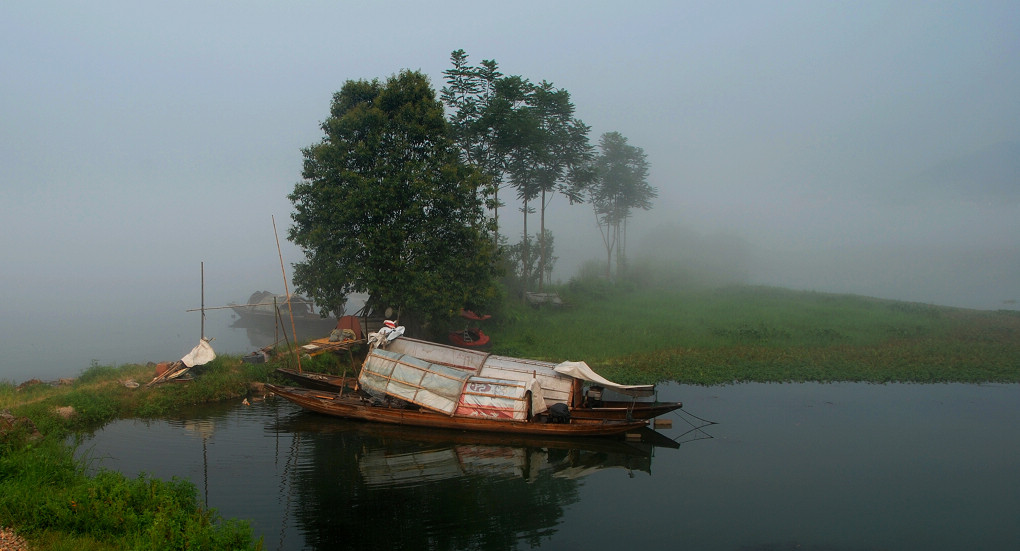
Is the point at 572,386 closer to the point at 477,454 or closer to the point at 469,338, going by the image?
the point at 477,454

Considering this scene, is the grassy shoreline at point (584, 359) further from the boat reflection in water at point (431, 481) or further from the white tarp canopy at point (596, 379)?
the white tarp canopy at point (596, 379)

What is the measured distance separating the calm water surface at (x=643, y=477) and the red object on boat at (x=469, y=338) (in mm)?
7806

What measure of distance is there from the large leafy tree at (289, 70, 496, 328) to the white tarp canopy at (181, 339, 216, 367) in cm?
434

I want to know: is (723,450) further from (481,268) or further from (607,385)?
(481,268)

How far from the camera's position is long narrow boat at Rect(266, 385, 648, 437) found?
46.8ft

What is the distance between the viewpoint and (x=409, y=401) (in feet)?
→ 50.8

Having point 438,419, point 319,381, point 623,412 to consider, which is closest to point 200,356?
point 319,381

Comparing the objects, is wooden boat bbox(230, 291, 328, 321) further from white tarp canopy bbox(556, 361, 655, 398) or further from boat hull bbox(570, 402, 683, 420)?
boat hull bbox(570, 402, 683, 420)

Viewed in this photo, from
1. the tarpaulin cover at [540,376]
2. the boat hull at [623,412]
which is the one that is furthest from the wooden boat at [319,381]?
the boat hull at [623,412]

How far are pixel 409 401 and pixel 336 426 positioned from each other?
96.9 inches

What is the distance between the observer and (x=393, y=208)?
66.2 feet

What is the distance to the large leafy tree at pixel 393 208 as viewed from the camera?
1991 cm

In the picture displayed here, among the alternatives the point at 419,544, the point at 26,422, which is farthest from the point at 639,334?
the point at 26,422

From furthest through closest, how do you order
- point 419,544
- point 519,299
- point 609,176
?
1. point 609,176
2. point 519,299
3. point 419,544
